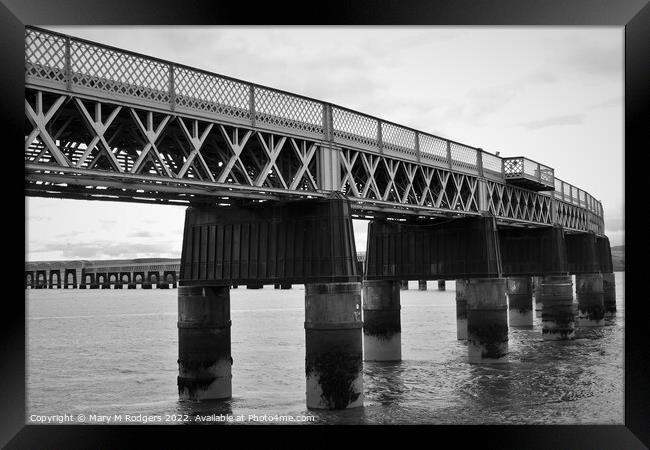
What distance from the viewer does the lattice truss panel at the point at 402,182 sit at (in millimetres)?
35941

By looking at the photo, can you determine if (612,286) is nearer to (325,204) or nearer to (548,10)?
(325,204)

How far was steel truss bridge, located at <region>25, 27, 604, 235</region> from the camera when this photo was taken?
22.9 metres

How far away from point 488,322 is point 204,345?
19.7 m

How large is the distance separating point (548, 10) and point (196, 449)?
44.4 ft

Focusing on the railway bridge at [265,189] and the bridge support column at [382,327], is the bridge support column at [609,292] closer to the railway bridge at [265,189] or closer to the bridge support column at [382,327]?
the railway bridge at [265,189]

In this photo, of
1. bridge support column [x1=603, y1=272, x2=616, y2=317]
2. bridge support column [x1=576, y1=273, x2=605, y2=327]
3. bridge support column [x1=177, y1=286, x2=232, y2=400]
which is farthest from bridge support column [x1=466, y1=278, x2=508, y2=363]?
bridge support column [x1=603, y1=272, x2=616, y2=317]

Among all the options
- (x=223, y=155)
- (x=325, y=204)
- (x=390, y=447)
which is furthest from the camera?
(x=325, y=204)

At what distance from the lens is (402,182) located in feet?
144

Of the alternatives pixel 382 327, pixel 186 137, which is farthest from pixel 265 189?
pixel 382 327

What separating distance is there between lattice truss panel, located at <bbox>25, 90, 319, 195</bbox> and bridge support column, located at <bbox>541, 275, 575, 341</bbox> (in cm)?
3236

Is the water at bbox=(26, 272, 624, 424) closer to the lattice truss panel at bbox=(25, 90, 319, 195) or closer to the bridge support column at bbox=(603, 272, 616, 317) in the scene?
the lattice truss panel at bbox=(25, 90, 319, 195)

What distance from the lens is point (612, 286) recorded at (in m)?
87.8

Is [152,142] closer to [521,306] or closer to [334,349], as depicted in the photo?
[334,349]
